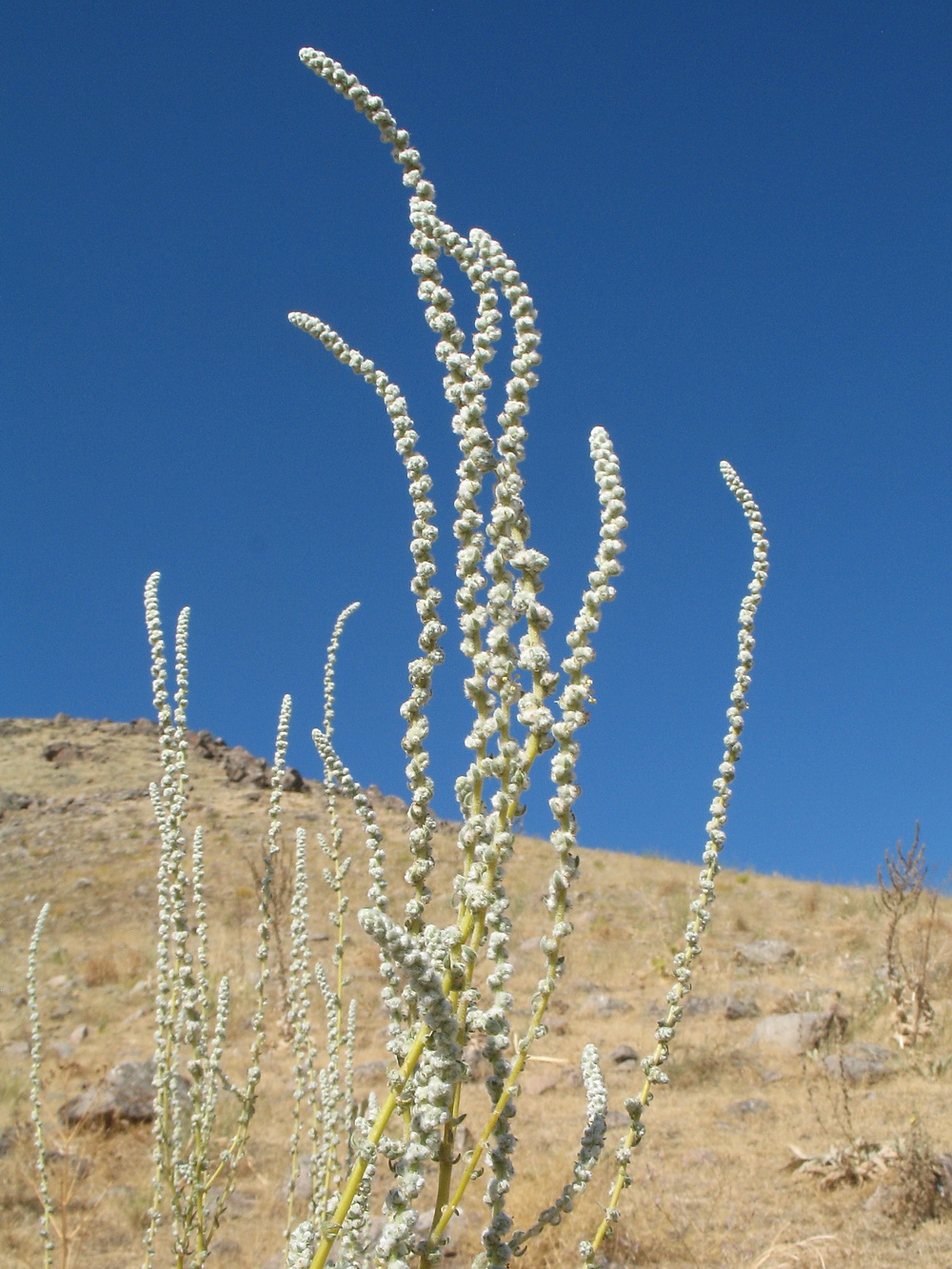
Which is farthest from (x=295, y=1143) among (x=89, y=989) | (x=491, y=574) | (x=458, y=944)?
(x=89, y=989)

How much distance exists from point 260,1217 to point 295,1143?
4.34m

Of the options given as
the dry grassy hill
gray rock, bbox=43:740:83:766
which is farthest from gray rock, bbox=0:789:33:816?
gray rock, bbox=43:740:83:766

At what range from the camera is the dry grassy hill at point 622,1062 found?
229 inches

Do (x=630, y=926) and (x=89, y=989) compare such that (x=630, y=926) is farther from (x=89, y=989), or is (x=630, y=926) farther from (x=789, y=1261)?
(x=789, y=1261)

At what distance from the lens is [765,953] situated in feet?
45.0

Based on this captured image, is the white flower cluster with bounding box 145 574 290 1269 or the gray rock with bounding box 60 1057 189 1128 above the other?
the white flower cluster with bounding box 145 574 290 1269

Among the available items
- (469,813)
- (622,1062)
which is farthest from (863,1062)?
(469,813)

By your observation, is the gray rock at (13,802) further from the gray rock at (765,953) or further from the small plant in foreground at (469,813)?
the small plant in foreground at (469,813)

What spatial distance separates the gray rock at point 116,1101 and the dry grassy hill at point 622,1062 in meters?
0.13

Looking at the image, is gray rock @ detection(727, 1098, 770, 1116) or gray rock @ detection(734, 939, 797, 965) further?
gray rock @ detection(734, 939, 797, 965)

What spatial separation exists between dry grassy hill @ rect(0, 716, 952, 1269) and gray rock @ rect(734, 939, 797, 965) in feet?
0.34

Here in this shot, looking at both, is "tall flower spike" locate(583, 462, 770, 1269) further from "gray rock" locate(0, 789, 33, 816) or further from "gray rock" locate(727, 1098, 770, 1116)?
"gray rock" locate(0, 789, 33, 816)

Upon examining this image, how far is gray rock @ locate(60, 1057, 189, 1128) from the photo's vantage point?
849 centimetres

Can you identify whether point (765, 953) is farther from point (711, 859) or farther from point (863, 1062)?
point (711, 859)
